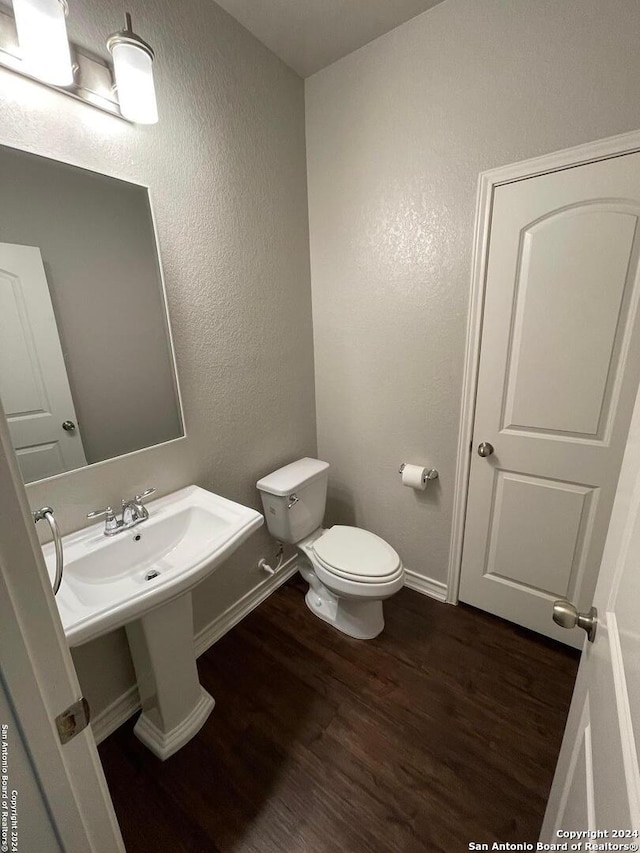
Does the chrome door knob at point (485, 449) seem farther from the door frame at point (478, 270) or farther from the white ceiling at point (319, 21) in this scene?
the white ceiling at point (319, 21)

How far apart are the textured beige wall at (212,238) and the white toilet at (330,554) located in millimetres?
179

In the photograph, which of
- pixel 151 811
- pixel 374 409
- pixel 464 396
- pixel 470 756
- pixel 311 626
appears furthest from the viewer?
pixel 374 409

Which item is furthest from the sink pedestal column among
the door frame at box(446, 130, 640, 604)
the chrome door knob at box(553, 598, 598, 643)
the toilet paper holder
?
the door frame at box(446, 130, 640, 604)

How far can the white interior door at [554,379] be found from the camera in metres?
1.27

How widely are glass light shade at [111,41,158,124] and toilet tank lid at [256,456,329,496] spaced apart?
4.75 feet

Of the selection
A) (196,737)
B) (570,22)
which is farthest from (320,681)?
(570,22)

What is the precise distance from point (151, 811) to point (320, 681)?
0.67m

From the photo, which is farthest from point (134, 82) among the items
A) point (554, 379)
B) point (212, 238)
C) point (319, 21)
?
point (554, 379)

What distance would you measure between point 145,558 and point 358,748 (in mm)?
1019

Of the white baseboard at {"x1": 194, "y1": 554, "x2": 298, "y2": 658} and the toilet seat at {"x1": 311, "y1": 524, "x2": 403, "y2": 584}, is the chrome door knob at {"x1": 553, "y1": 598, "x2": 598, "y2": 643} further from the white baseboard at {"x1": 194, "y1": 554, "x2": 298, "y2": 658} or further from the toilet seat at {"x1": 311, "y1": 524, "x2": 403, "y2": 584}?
the white baseboard at {"x1": 194, "y1": 554, "x2": 298, "y2": 658}

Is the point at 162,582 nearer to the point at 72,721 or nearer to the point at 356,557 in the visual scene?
the point at 72,721

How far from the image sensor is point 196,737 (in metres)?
1.31

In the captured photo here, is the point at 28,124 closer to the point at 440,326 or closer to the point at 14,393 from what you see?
the point at 14,393

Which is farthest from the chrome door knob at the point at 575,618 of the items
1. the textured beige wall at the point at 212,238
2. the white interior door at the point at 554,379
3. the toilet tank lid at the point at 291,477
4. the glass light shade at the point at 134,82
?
the glass light shade at the point at 134,82
